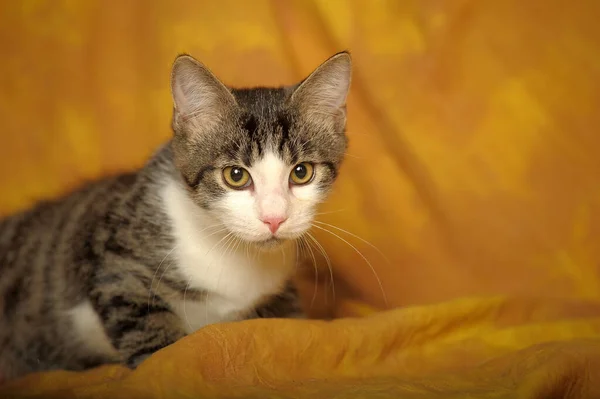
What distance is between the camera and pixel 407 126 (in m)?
1.96

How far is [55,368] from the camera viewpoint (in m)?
1.65

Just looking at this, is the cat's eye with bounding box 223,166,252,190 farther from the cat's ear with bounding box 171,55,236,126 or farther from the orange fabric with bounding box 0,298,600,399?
the orange fabric with bounding box 0,298,600,399

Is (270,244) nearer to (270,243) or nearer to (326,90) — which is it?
(270,243)

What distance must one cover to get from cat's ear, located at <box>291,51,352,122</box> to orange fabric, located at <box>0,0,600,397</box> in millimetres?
454

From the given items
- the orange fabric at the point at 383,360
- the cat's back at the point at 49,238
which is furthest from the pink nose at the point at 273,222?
the cat's back at the point at 49,238

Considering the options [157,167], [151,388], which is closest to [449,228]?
[157,167]

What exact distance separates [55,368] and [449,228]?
46.4 inches

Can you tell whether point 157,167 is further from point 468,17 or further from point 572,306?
point 572,306

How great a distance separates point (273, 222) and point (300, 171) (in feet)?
0.59

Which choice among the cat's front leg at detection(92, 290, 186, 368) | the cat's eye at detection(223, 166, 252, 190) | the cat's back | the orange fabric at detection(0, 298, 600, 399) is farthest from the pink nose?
the cat's back

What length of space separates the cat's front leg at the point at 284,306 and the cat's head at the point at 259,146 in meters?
0.34

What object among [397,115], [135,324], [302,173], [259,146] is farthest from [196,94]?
[397,115]

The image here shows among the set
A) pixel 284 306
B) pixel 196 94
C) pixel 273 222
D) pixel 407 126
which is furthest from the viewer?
Answer: pixel 407 126

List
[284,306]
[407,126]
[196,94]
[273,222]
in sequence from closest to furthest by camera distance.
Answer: [273,222] < [196,94] < [284,306] < [407,126]
